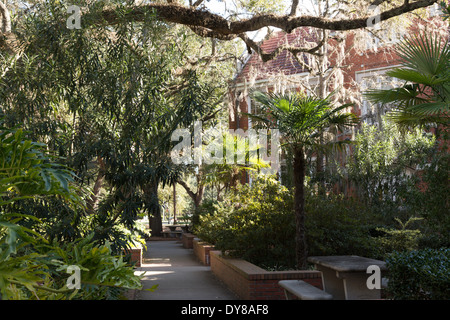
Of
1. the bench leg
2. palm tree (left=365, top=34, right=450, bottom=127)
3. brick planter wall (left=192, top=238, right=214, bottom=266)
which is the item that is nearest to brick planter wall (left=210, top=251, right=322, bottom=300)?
the bench leg

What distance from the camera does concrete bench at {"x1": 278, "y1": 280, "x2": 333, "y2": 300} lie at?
737cm

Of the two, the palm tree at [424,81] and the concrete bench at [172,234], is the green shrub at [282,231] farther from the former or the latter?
the concrete bench at [172,234]

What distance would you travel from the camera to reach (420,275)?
6.64 meters

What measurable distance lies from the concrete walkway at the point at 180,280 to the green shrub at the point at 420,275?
13.7ft

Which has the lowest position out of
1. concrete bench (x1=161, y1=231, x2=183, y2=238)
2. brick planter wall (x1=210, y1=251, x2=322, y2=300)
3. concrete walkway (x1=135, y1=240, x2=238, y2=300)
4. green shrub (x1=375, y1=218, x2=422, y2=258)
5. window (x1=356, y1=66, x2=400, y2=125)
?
concrete bench (x1=161, y1=231, x2=183, y2=238)

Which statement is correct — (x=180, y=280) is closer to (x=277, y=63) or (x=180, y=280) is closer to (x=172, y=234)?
(x=277, y=63)

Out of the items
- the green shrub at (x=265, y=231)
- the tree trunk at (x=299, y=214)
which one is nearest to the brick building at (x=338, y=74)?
the green shrub at (x=265, y=231)

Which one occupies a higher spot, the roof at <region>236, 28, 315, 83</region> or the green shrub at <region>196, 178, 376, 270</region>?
the roof at <region>236, 28, 315, 83</region>

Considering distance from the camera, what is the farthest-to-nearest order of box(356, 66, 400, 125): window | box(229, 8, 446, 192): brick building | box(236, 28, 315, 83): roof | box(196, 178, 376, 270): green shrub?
box(236, 28, 315, 83): roof
box(356, 66, 400, 125): window
box(229, 8, 446, 192): brick building
box(196, 178, 376, 270): green shrub

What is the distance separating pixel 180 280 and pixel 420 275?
7.58 metres

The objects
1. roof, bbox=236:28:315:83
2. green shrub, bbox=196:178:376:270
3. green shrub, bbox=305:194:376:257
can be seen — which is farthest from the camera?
roof, bbox=236:28:315:83

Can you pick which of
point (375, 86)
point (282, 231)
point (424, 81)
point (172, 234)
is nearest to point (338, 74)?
point (375, 86)

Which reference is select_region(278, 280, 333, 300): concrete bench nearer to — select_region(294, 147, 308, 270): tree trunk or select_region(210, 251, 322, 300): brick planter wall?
select_region(210, 251, 322, 300): brick planter wall

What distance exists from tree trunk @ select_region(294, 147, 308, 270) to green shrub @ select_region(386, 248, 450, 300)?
11.0ft
